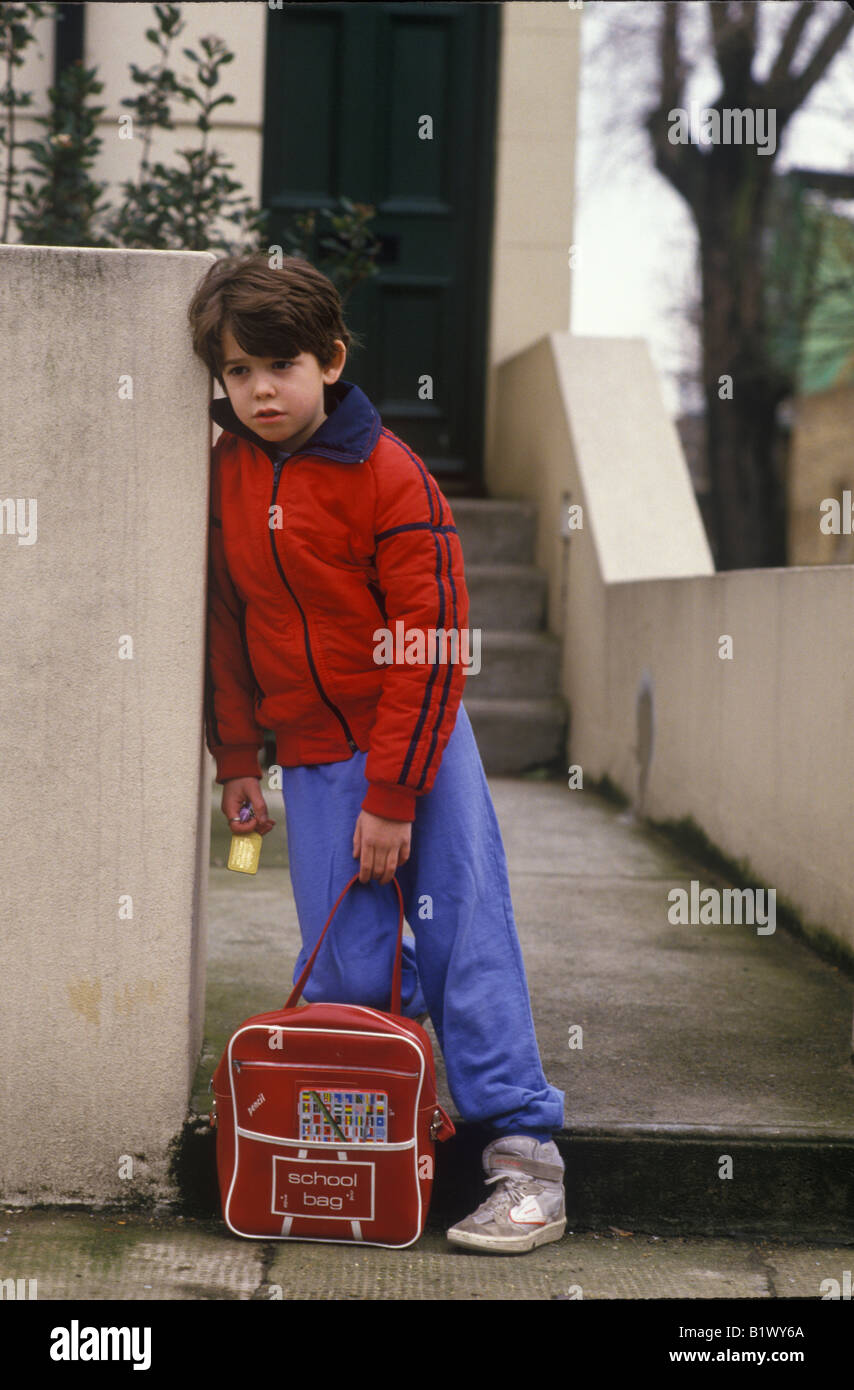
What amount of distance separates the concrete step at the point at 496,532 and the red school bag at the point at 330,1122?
4595 mm

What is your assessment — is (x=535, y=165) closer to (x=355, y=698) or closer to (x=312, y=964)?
(x=355, y=698)

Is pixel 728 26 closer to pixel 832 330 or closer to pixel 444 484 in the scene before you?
pixel 832 330

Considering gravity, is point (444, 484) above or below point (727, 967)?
above

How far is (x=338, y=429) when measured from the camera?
2572 millimetres

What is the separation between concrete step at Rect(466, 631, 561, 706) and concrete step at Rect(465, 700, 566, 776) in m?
0.05

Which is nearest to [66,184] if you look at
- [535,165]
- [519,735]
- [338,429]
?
[338,429]

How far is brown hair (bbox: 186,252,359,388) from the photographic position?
2467 millimetres

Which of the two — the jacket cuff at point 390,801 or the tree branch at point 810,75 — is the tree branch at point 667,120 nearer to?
the tree branch at point 810,75

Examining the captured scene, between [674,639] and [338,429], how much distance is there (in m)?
2.96

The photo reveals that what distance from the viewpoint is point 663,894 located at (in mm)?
4555

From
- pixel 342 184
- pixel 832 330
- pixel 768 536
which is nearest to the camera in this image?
pixel 342 184

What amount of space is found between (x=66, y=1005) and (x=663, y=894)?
2338 millimetres

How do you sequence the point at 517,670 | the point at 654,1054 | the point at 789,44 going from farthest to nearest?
the point at 789,44
the point at 517,670
the point at 654,1054
